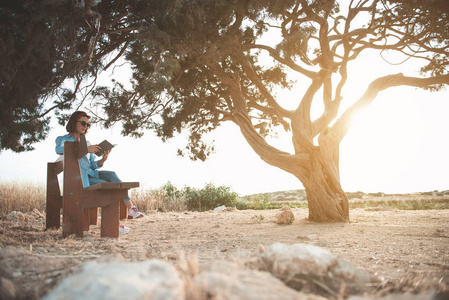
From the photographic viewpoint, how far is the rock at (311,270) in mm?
2014

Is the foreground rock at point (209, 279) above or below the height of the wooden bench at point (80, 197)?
below

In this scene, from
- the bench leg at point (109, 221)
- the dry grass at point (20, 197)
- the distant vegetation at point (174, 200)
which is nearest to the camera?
the bench leg at point (109, 221)

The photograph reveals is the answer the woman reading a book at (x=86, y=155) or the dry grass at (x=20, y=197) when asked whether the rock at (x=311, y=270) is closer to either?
the woman reading a book at (x=86, y=155)

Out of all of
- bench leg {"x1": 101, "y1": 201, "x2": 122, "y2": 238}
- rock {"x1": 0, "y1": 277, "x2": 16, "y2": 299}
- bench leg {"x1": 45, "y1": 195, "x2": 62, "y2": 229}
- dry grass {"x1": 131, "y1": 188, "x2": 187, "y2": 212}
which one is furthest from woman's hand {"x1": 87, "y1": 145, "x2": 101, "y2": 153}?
dry grass {"x1": 131, "y1": 188, "x2": 187, "y2": 212}

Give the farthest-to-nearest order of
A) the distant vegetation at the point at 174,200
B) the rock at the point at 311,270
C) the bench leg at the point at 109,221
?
the distant vegetation at the point at 174,200
the bench leg at the point at 109,221
the rock at the point at 311,270

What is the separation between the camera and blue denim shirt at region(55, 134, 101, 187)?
16.2 feet

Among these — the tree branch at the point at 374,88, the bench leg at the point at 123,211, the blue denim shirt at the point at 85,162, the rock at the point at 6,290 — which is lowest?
the rock at the point at 6,290

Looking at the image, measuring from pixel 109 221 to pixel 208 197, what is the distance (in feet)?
26.5

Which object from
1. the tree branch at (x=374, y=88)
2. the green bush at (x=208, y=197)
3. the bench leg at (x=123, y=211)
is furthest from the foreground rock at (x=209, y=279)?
the green bush at (x=208, y=197)

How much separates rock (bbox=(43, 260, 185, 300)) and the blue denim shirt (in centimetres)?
357

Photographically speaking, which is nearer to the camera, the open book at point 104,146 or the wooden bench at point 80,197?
the wooden bench at point 80,197

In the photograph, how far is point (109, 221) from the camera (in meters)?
4.64

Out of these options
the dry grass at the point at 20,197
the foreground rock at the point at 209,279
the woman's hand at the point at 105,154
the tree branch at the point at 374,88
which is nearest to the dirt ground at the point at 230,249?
the foreground rock at the point at 209,279

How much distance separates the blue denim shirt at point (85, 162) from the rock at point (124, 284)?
141 inches
